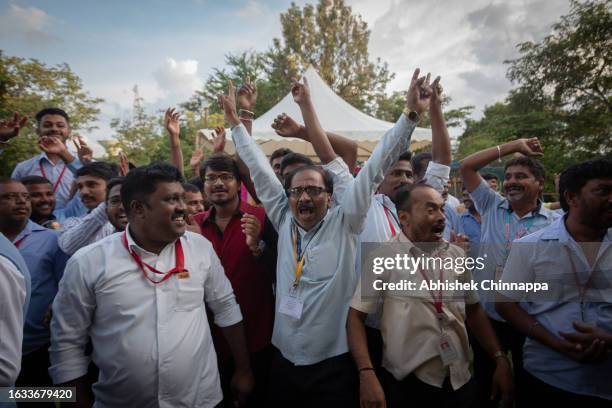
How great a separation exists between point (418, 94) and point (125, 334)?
221 cm

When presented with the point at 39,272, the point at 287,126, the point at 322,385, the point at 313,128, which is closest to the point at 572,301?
the point at 322,385

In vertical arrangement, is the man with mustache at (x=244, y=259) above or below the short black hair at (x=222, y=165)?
below

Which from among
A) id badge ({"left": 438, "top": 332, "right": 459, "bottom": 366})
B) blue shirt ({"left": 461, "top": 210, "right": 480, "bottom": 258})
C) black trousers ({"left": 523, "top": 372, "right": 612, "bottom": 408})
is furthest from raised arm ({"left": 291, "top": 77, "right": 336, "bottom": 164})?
blue shirt ({"left": 461, "top": 210, "right": 480, "bottom": 258})

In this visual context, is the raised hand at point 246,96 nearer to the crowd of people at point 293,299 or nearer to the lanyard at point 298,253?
the crowd of people at point 293,299

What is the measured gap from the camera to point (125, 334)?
1.83 metres

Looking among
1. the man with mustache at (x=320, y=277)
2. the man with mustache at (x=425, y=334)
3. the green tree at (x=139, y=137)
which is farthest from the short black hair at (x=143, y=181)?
the green tree at (x=139, y=137)

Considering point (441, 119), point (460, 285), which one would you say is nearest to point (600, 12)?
point (441, 119)

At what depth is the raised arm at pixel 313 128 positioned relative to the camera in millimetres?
2719

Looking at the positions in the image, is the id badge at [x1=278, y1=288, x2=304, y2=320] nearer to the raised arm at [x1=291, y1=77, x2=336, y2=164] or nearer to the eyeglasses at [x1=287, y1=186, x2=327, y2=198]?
the eyeglasses at [x1=287, y1=186, x2=327, y2=198]

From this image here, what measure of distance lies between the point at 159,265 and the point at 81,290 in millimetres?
382

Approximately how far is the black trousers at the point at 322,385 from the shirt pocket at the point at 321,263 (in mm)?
465

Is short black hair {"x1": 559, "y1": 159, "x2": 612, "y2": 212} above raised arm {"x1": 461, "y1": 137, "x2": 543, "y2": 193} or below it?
below

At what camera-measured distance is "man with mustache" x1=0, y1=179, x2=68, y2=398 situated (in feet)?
8.43

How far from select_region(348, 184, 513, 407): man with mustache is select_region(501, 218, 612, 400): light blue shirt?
38 cm
